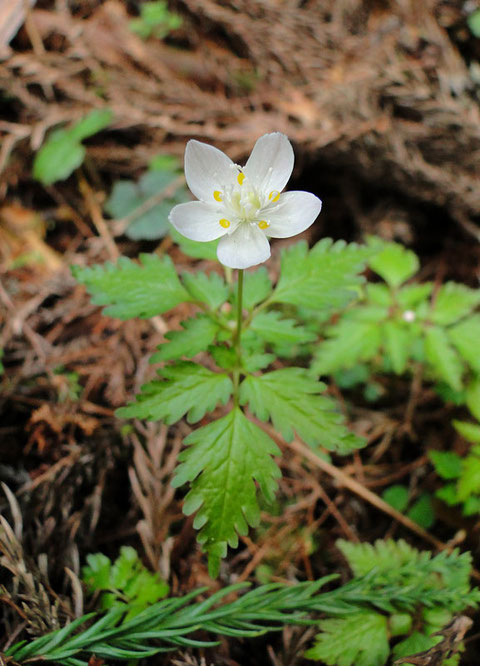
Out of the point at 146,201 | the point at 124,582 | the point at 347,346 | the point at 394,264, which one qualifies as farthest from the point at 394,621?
the point at 146,201

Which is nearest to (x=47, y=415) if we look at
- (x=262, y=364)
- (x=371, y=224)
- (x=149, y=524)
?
(x=149, y=524)

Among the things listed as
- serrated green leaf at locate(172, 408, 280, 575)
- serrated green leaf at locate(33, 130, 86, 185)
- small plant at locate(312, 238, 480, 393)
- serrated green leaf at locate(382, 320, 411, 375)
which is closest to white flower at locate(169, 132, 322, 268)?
serrated green leaf at locate(172, 408, 280, 575)

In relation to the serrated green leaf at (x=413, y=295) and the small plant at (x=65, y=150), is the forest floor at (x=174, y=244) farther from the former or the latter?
the serrated green leaf at (x=413, y=295)

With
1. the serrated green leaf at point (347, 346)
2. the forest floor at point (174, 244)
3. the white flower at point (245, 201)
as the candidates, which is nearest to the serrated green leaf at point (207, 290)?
the white flower at point (245, 201)

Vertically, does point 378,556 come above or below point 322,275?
below

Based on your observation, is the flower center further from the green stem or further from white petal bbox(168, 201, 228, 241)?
the green stem

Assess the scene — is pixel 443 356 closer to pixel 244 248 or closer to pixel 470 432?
pixel 470 432
